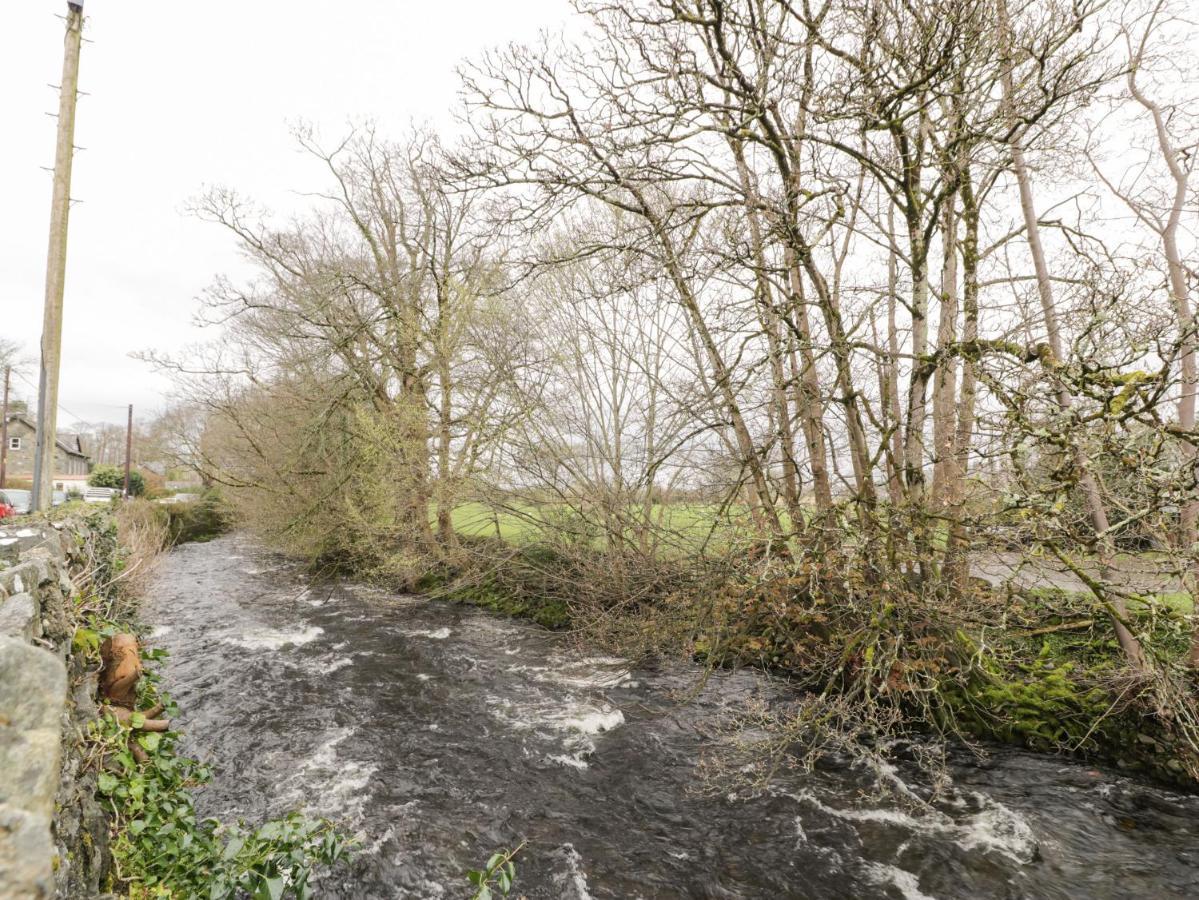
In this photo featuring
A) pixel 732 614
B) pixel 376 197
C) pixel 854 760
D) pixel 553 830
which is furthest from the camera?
pixel 376 197

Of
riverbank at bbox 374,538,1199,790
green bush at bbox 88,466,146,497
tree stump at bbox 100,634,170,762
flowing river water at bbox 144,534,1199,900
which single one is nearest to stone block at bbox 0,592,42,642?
tree stump at bbox 100,634,170,762

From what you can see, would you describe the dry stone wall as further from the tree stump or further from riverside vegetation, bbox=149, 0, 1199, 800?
riverside vegetation, bbox=149, 0, 1199, 800

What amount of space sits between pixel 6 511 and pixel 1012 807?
16.9 m

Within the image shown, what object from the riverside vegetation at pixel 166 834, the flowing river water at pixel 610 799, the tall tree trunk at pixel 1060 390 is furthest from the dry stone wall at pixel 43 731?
the tall tree trunk at pixel 1060 390

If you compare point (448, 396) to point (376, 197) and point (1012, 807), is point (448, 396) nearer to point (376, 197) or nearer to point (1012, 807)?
point (376, 197)

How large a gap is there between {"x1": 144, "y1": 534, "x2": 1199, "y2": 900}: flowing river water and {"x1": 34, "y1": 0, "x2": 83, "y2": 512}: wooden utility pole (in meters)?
3.76

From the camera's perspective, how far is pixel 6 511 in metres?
11.9

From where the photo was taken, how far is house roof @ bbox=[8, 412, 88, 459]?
47094 mm

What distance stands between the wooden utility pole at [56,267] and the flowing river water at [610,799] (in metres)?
3.76

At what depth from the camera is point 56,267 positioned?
8539 mm

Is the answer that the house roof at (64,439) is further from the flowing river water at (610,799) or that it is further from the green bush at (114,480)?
Answer: the flowing river water at (610,799)

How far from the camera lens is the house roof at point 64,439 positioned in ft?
155

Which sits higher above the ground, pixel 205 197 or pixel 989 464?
pixel 205 197

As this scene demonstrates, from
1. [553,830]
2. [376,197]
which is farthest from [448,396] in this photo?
[553,830]
